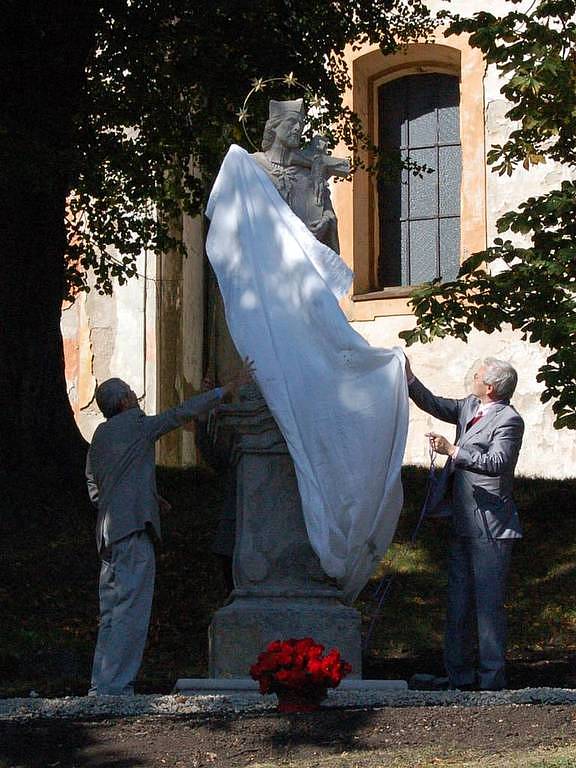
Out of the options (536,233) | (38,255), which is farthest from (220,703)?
(38,255)

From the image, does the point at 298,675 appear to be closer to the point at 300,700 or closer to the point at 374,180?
the point at 300,700

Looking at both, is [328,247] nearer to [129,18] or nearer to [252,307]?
[252,307]

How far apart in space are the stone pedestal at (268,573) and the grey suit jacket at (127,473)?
1.34 feet

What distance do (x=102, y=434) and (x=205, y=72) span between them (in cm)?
629

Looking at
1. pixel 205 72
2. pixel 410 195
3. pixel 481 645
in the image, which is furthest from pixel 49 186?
pixel 410 195

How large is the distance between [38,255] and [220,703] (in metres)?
7.51

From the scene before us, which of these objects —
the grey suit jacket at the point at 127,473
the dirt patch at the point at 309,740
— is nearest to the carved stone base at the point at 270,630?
the grey suit jacket at the point at 127,473

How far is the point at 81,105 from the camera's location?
1403cm

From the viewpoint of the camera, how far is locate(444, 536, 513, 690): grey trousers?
8.30 meters

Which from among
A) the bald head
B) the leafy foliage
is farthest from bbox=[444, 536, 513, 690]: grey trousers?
the leafy foliage

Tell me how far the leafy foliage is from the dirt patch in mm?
7924

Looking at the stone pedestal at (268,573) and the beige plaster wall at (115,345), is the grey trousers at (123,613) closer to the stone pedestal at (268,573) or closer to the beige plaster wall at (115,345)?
the stone pedestal at (268,573)

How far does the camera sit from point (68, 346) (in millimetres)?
19031

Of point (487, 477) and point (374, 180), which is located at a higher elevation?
point (374, 180)
